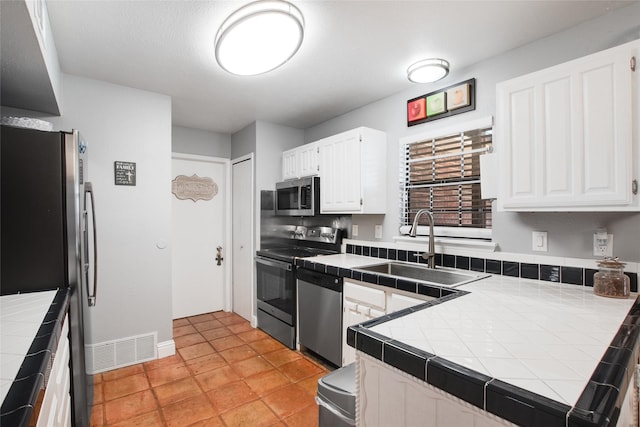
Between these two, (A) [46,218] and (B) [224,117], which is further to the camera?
(B) [224,117]

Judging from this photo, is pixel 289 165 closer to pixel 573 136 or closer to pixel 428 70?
pixel 428 70

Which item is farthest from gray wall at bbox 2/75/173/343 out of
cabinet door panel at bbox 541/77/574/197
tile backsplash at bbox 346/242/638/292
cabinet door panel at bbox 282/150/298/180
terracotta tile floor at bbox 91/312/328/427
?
cabinet door panel at bbox 541/77/574/197

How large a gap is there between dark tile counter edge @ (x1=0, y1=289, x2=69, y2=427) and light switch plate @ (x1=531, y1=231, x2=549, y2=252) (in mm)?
2419

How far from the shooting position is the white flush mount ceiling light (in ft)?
5.28

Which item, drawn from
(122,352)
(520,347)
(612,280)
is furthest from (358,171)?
(122,352)

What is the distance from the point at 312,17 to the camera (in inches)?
70.1

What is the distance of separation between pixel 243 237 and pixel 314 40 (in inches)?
104

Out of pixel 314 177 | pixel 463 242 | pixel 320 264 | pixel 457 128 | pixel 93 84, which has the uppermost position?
pixel 93 84

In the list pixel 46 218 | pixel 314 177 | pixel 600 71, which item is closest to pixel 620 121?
pixel 600 71

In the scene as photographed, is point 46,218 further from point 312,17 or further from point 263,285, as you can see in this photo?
point 263,285

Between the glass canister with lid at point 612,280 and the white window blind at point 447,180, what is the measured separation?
765mm

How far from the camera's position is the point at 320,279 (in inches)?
107

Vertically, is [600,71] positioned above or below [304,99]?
below

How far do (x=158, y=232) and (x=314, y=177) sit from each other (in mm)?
1578
